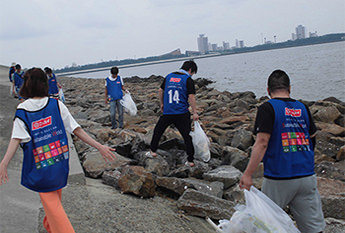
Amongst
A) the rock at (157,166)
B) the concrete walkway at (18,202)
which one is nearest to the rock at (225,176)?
the rock at (157,166)

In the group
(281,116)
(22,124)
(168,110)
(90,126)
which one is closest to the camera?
(22,124)

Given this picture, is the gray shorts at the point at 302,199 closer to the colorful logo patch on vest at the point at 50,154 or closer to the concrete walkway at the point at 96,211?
the concrete walkway at the point at 96,211

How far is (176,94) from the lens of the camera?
559 centimetres

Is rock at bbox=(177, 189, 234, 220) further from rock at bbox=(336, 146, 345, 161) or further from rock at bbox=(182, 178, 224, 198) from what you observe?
rock at bbox=(336, 146, 345, 161)

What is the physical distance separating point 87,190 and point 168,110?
188 centimetres

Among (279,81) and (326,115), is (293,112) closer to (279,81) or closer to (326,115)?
(279,81)

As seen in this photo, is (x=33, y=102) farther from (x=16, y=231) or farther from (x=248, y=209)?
(x=248, y=209)

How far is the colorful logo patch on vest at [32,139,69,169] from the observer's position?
8.74ft

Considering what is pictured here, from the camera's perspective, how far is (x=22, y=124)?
2.63 metres

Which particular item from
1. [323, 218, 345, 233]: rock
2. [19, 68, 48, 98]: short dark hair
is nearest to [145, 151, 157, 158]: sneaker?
[323, 218, 345, 233]: rock

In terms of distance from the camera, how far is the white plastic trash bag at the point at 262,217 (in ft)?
9.06

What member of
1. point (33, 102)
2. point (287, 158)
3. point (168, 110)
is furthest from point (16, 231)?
point (168, 110)

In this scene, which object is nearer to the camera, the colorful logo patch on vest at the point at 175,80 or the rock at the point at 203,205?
the rock at the point at 203,205

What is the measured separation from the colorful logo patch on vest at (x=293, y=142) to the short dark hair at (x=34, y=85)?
1.84m
